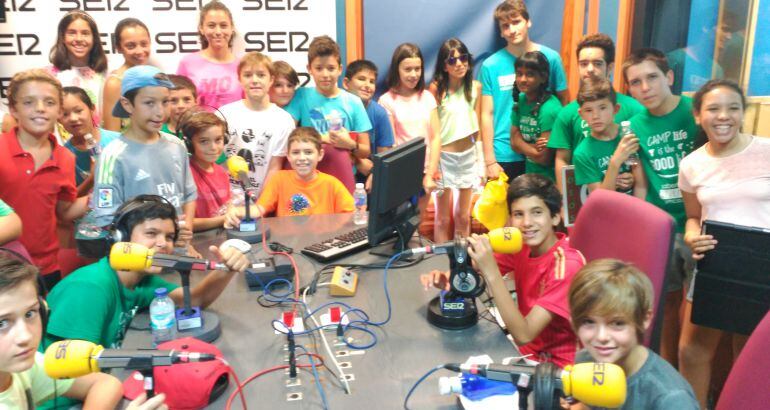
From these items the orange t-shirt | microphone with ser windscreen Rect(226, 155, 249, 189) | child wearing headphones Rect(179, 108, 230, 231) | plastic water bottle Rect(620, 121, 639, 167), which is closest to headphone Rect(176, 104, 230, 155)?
child wearing headphones Rect(179, 108, 230, 231)

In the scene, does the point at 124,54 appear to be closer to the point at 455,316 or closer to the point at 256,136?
the point at 256,136

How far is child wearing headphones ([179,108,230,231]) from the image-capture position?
3100mm

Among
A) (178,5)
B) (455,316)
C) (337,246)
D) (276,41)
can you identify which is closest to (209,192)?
(337,246)

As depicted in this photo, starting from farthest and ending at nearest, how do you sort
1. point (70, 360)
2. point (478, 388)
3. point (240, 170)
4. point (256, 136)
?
point (256, 136) < point (240, 170) < point (478, 388) < point (70, 360)

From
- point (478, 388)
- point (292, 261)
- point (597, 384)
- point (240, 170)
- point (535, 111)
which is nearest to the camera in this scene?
point (597, 384)

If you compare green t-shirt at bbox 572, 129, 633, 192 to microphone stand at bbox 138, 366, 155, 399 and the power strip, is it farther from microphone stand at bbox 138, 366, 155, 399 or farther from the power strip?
microphone stand at bbox 138, 366, 155, 399

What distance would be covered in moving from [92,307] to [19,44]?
3.38 m

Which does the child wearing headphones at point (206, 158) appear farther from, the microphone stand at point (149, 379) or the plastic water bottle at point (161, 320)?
the microphone stand at point (149, 379)

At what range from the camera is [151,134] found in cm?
269

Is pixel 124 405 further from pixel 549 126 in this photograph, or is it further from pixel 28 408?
pixel 549 126

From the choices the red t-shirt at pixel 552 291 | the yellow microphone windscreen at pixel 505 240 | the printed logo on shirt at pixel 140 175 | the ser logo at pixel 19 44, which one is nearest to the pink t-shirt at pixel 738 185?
the red t-shirt at pixel 552 291

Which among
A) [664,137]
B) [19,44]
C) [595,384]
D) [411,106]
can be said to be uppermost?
[19,44]

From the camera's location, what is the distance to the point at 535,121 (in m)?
3.92

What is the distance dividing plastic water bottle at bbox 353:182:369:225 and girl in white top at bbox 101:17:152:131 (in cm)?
172
